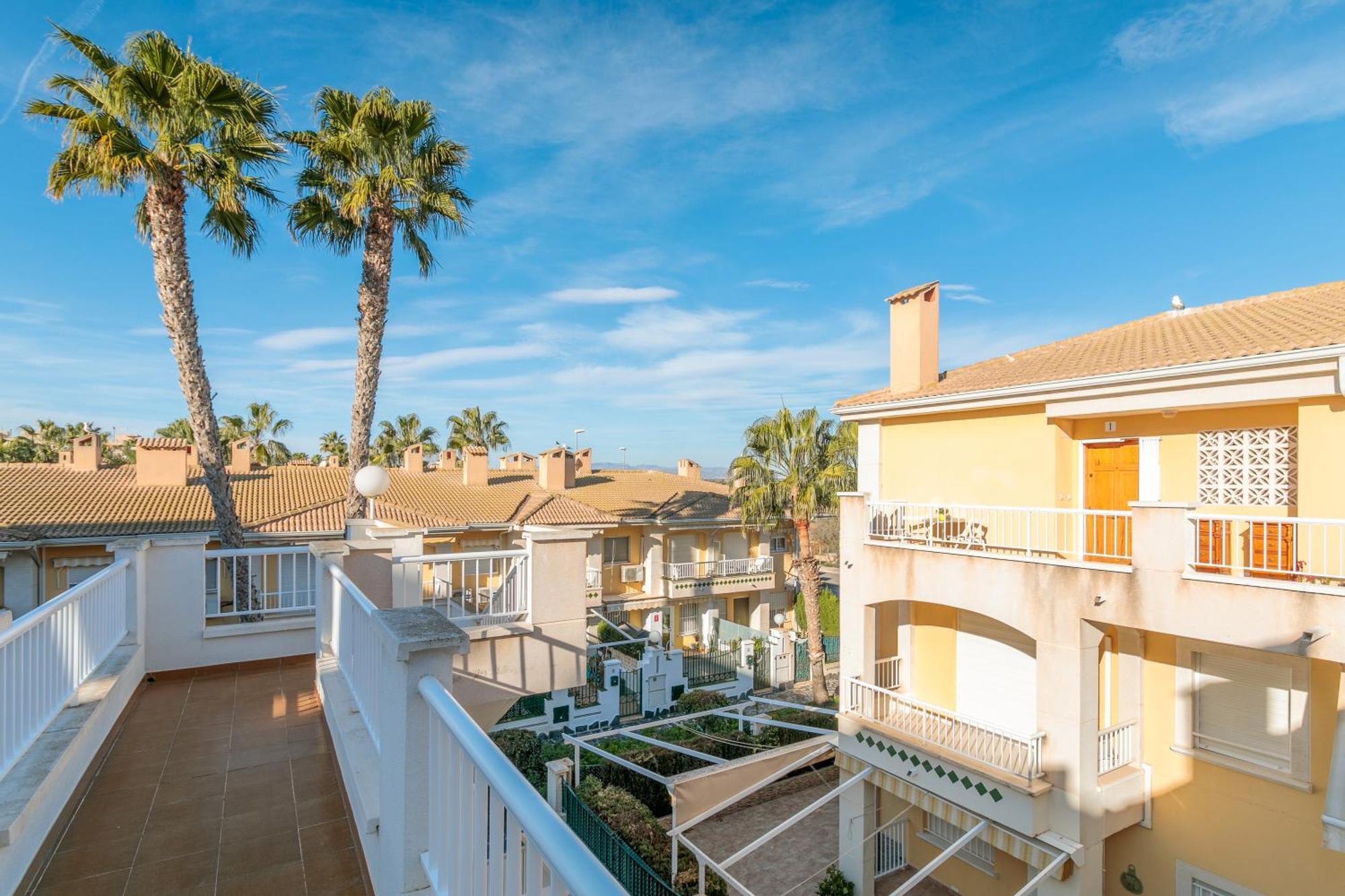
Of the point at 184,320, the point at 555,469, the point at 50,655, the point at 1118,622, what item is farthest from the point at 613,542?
the point at 50,655

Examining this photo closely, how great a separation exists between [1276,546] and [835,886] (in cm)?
895

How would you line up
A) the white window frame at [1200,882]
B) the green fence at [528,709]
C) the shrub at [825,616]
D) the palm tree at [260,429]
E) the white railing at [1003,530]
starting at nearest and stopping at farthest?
the white window frame at [1200,882], the white railing at [1003,530], the green fence at [528,709], the shrub at [825,616], the palm tree at [260,429]

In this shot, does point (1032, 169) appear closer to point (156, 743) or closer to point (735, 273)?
point (735, 273)

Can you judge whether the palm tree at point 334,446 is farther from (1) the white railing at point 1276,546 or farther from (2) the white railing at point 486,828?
(2) the white railing at point 486,828

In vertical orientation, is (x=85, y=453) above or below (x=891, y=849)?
above

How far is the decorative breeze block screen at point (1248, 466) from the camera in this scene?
28.0 ft

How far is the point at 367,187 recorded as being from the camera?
1343 centimetres

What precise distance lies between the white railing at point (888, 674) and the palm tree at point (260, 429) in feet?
149

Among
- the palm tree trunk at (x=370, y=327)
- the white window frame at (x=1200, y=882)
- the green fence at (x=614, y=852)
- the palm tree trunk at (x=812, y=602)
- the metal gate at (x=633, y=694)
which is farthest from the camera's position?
the palm tree trunk at (x=812, y=602)

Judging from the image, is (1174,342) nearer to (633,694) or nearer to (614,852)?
(614,852)

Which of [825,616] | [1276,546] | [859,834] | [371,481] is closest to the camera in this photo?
[371,481]

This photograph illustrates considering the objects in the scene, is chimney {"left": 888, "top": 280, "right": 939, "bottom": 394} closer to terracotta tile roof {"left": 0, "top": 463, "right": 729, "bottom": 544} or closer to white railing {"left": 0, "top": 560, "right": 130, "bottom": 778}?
white railing {"left": 0, "top": 560, "right": 130, "bottom": 778}

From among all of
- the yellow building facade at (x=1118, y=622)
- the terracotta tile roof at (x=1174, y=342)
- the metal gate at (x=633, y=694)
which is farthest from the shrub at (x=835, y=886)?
the terracotta tile roof at (x=1174, y=342)

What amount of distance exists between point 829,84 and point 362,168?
472 inches
